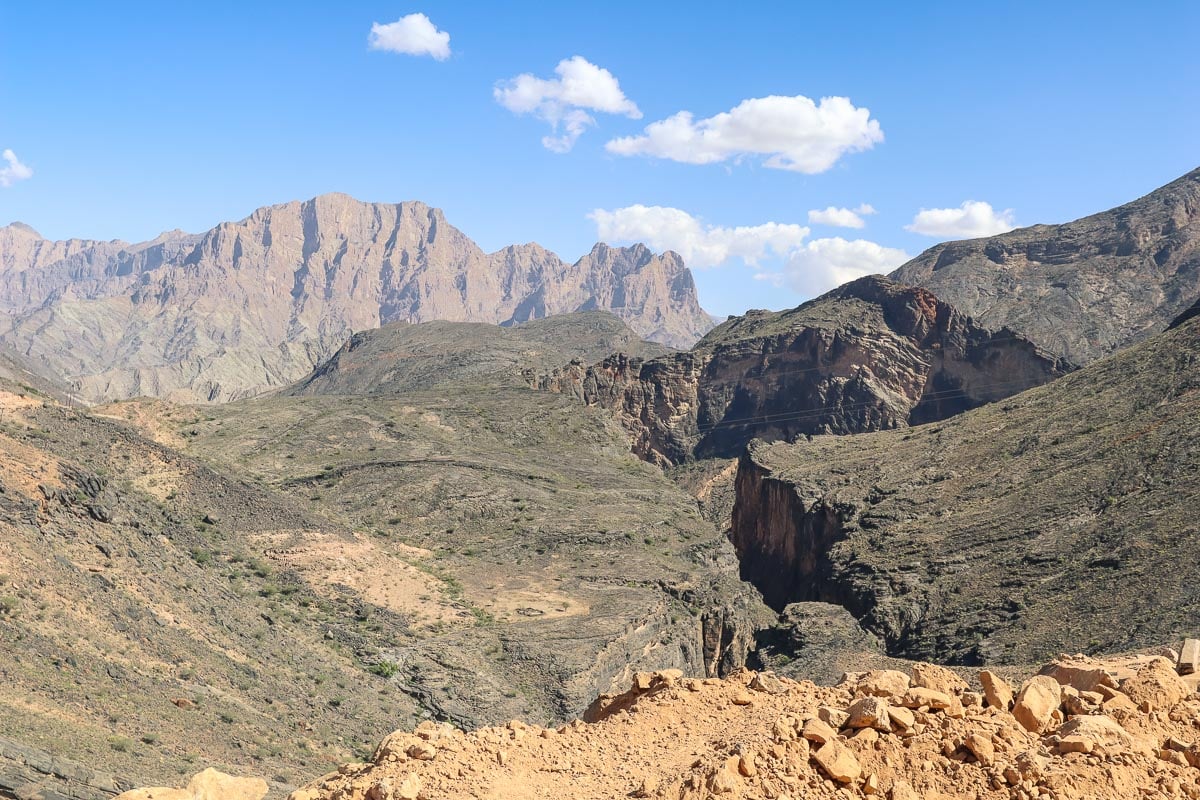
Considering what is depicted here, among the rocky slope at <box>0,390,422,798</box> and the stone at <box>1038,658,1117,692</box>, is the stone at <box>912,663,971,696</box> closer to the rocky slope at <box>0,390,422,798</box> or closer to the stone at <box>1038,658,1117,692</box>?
the stone at <box>1038,658,1117,692</box>

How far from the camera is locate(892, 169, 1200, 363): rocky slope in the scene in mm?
102375

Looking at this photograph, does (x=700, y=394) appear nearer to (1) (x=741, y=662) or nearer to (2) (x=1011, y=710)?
(1) (x=741, y=662)

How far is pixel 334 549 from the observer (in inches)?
1687

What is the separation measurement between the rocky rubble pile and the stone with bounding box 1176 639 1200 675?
0.07 ft

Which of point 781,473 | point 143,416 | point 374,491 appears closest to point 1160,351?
point 781,473

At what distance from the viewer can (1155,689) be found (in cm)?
1305

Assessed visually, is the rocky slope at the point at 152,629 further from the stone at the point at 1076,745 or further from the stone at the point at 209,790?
the stone at the point at 1076,745

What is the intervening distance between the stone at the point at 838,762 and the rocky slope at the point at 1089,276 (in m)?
94.9

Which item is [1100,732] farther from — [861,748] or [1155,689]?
[861,748]

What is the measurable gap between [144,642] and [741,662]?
83.6ft

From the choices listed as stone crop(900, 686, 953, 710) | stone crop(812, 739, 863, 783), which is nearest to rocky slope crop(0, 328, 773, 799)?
stone crop(812, 739, 863, 783)

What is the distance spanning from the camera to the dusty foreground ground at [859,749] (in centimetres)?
1119

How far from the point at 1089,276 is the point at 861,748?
11324cm

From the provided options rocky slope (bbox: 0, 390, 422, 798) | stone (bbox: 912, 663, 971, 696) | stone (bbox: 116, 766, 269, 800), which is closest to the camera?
stone (bbox: 116, 766, 269, 800)
